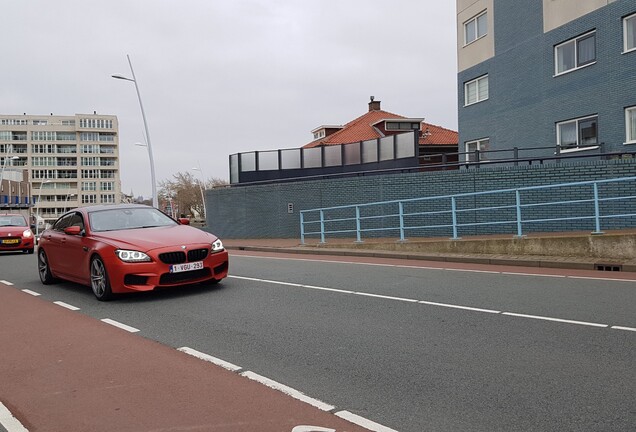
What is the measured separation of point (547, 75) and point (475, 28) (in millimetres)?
5762

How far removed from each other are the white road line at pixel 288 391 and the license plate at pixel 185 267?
3.87 metres

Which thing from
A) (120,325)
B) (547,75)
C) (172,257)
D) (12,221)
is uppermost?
→ (547,75)

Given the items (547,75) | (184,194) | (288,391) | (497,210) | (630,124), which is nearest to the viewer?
(288,391)

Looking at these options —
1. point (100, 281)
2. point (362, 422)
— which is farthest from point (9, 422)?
point (100, 281)

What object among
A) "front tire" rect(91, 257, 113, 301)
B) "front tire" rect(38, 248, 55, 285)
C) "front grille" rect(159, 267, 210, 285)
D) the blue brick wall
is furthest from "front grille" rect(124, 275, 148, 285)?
the blue brick wall

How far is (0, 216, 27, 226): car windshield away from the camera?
71.6ft

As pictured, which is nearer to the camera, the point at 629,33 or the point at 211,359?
the point at 211,359

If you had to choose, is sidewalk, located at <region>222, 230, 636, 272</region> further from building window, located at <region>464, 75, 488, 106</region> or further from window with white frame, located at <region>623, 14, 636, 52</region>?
building window, located at <region>464, 75, 488, 106</region>

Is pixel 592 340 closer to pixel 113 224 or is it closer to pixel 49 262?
pixel 113 224

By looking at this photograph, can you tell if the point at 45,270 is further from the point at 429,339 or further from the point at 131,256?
the point at 429,339

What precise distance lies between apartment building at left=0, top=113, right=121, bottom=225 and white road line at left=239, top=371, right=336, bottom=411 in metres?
120

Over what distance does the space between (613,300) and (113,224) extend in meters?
7.64

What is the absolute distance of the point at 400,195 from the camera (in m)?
20.0

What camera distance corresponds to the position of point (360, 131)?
43.5m
